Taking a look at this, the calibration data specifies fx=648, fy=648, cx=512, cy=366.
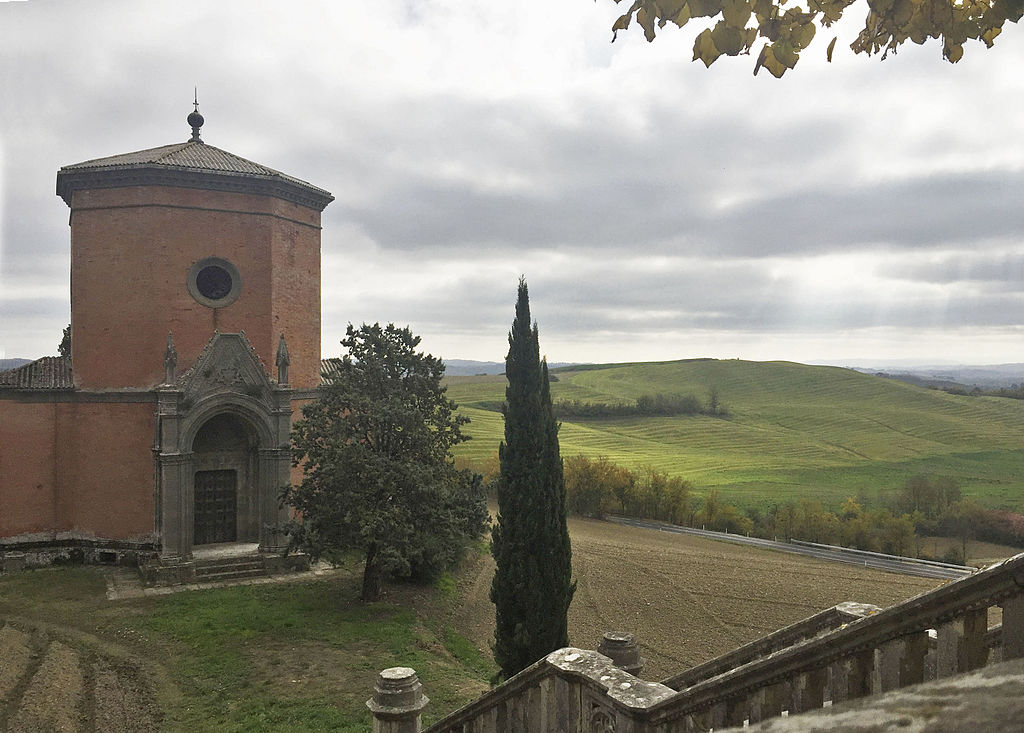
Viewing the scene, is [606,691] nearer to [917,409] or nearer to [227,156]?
[227,156]

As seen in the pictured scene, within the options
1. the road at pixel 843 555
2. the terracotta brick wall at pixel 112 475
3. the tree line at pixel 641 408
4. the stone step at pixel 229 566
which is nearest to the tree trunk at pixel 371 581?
the stone step at pixel 229 566

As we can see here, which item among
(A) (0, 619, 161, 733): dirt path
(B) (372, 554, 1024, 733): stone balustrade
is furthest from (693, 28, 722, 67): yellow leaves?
(A) (0, 619, 161, 733): dirt path

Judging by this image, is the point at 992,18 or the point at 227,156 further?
the point at 227,156

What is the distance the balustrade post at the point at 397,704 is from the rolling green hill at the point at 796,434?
3610 centimetres

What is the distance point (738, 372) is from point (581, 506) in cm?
6243

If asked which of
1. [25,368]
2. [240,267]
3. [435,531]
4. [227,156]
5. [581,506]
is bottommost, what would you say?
[581,506]

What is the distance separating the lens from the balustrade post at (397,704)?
7.14 metres

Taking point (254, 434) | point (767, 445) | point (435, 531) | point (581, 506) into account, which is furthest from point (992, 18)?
point (767, 445)

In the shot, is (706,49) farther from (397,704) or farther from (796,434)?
(796,434)

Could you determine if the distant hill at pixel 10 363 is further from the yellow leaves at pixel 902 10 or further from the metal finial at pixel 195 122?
the yellow leaves at pixel 902 10

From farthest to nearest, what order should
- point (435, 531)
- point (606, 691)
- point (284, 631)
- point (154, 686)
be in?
point (435, 531) < point (284, 631) < point (154, 686) < point (606, 691)

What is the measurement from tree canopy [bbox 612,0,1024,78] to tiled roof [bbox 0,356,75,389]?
20.6 m

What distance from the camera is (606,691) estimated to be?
157 inches

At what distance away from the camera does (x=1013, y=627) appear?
2.34m
